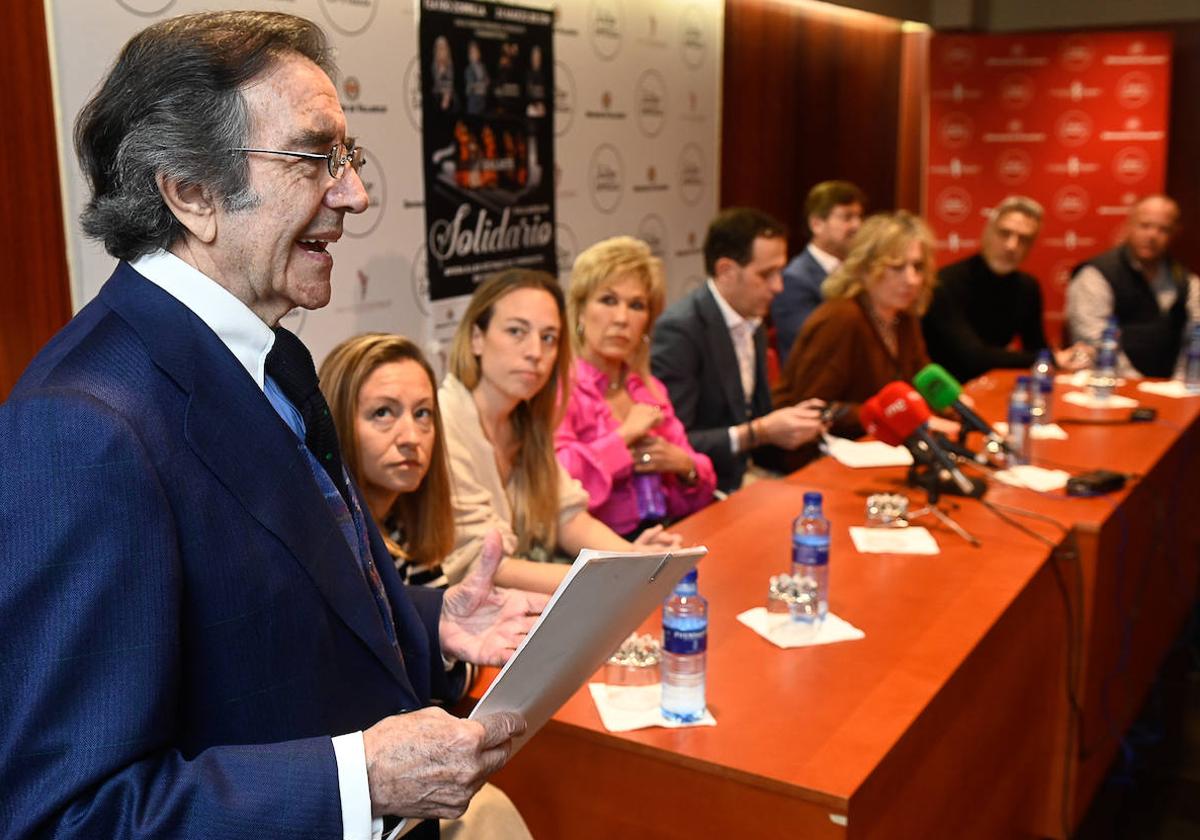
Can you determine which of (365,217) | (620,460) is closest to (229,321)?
(620,460)

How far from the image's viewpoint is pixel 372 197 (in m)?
4.03

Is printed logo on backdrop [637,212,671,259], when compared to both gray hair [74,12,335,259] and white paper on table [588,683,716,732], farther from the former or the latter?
gray hair [74,12,335,259]

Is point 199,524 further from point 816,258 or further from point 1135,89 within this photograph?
point 1135,89

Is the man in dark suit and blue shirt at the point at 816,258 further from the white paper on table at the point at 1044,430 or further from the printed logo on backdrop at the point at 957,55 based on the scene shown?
the printed logo on backdrop at the point at 957,55

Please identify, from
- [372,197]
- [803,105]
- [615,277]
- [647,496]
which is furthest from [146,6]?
[803,105]

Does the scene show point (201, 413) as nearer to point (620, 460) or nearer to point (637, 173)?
point (620, 460)

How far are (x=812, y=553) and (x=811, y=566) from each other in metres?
0.04

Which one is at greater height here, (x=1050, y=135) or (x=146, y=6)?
(x=146, y=6)

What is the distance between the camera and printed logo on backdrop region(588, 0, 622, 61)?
17.3 ft

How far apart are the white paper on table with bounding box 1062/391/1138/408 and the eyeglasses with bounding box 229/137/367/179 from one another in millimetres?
3990

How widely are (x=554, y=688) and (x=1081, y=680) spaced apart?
2.25 meters

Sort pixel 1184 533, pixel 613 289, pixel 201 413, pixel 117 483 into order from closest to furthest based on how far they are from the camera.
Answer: pixel 117 483, pixel 201 413, pixel 613 289, pixel 1184 533

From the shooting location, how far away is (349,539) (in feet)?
4.62

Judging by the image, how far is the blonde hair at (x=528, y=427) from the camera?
298 centimetres
